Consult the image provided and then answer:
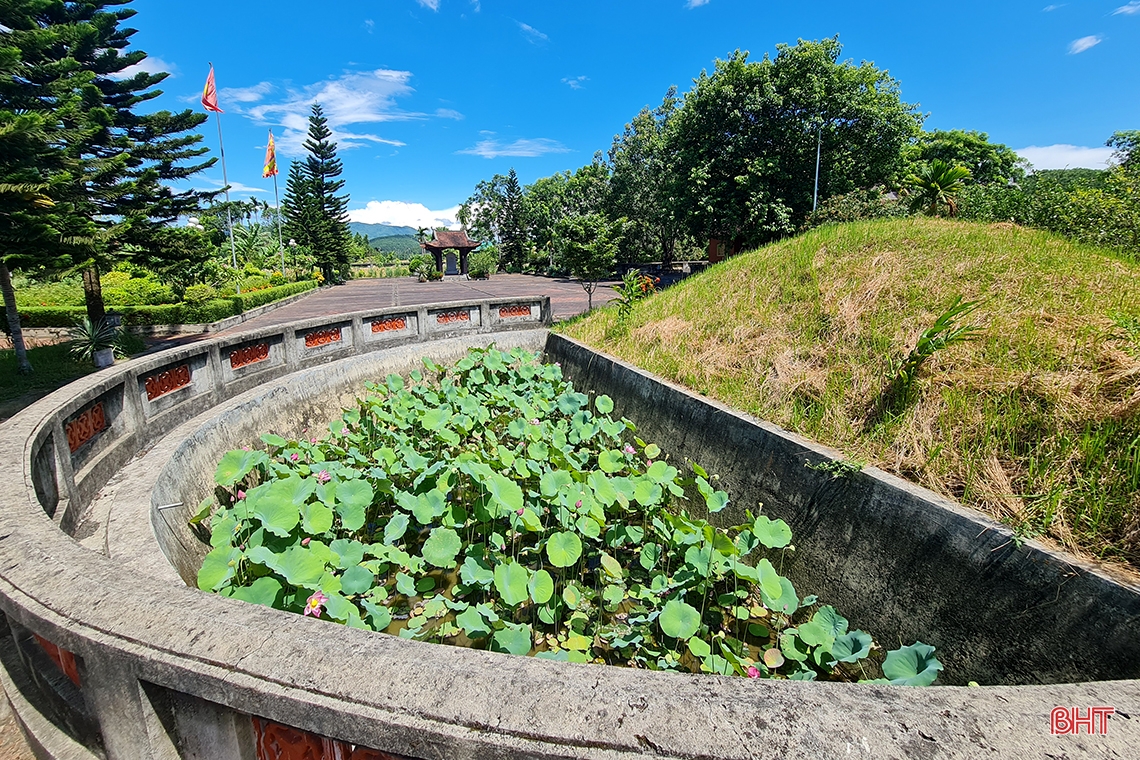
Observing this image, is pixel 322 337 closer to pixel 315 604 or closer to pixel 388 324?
pixel 388 324

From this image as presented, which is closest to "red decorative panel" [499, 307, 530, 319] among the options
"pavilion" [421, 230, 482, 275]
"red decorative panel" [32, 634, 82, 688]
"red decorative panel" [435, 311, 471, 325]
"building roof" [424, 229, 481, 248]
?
"red decorative panel" [435, 311, 471, 325]

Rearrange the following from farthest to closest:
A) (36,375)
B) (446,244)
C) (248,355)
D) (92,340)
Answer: (446,244) < (92,340) < (36,375) < (248,355)

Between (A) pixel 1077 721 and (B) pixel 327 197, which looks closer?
(A) pixel 1077 721

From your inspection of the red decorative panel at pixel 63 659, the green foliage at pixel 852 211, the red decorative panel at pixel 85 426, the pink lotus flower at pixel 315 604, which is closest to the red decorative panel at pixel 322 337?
the red decorative panel at pixel 85 426

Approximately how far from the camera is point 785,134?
21.2 m

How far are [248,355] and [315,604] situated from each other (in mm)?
4613

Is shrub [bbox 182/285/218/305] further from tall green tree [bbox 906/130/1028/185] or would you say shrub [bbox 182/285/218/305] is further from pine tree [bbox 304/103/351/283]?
tall green tree [bbox 906/130/1028/185]

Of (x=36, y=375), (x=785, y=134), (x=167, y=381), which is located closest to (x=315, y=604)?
(x=167, y=381)

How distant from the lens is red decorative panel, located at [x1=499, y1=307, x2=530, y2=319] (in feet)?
35.6

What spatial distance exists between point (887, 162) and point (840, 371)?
22461mm

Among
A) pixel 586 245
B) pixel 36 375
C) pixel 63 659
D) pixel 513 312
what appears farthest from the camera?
pixel 586 245

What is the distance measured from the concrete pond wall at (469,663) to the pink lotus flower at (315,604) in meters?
0.70

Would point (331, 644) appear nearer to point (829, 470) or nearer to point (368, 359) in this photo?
point (829, 470)

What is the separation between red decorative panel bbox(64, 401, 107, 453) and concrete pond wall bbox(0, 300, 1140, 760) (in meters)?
0.02
